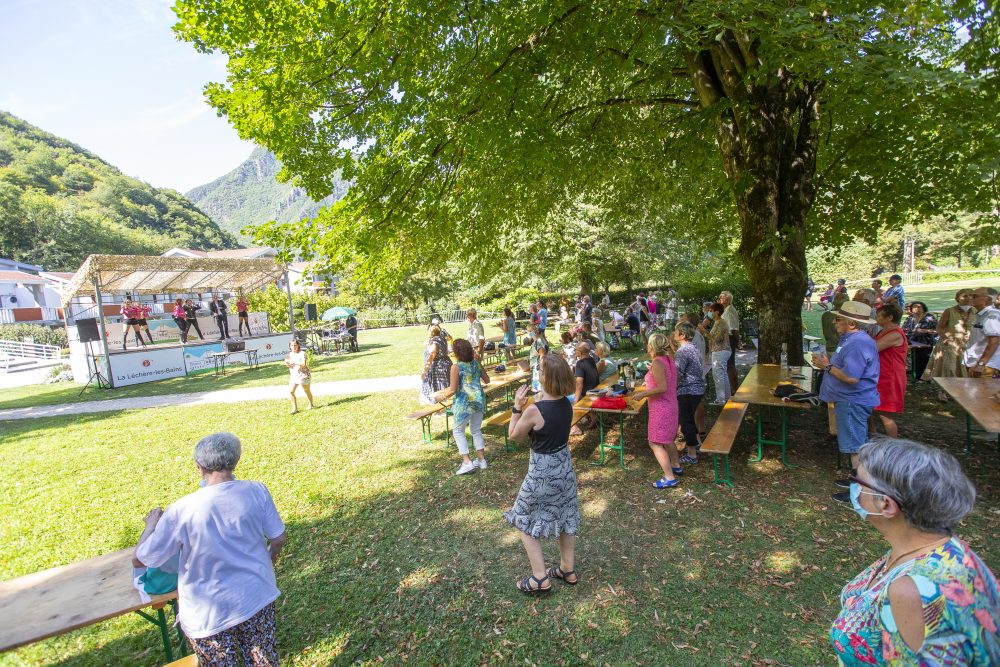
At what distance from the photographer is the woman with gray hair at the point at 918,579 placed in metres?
1.41

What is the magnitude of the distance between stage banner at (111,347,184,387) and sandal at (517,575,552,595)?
18505mm

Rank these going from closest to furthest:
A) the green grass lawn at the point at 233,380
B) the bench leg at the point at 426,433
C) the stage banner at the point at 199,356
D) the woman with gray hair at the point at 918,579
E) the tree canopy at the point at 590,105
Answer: the woman with gray hair at the point at 918,579 < the tree canopy at the point at 590,105 < the bench leg at the point at 426,433 < the green grass lawn at the point at 233,380 < the stage banner at the point at 199,356

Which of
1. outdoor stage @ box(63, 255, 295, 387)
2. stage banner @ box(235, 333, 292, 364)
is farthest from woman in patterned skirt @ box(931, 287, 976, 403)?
stage banner @ box(235, 333, 292, 364)

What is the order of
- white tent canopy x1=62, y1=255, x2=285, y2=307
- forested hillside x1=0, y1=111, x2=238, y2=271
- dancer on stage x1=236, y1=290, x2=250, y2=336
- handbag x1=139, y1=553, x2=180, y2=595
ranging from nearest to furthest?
handbag x1=139, y1=553, x2=180, y2=595
white tent canopy x1=62, y1=255, x2=285, y2=307
dancer on stage x1=236, y1=290, x2=250, y2=336
forested hillside x1=0, y1=111, x2=238, y2=271

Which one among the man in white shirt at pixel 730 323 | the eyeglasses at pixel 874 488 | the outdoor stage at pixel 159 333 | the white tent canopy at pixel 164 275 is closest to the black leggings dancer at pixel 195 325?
the outdoor stage at pixel 159 333

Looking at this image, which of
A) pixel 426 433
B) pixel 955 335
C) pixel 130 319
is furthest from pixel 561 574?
pixel 130 319

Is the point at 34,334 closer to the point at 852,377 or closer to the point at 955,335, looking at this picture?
the point at 852,377

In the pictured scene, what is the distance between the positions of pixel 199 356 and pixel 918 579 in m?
21.9

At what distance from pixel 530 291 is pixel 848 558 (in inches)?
1114

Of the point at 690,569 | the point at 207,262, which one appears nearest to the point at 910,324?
the point at 690,569

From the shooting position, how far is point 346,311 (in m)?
24.8

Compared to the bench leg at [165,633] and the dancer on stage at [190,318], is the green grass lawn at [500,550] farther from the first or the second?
the dancer on stage at [190,318]

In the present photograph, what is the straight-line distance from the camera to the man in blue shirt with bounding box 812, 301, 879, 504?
15.4 ft

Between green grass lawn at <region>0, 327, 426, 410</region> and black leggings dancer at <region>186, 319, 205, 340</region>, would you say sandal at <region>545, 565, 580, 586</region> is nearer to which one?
green grass lawn at <region>0, 327, 426, 410</region>
